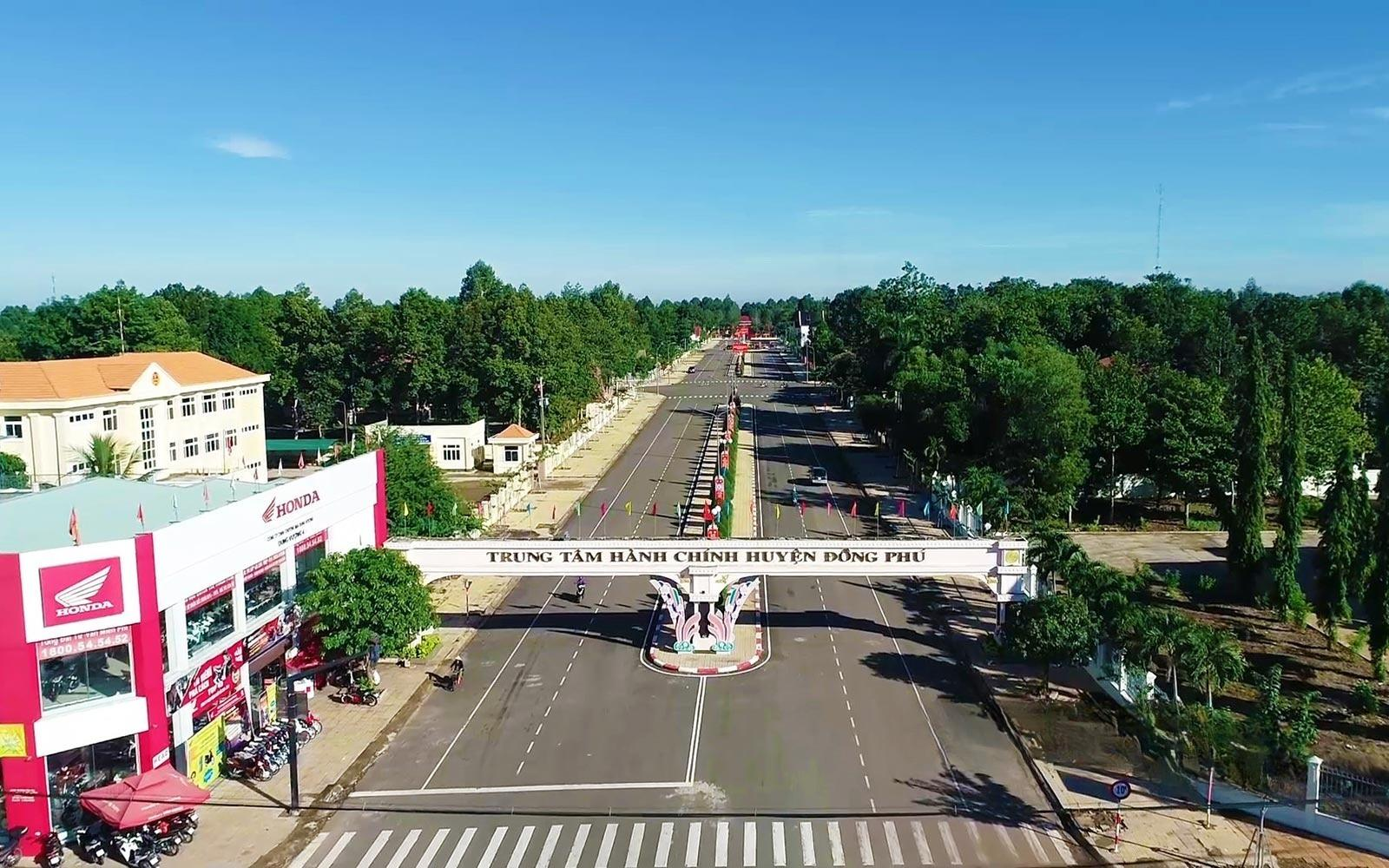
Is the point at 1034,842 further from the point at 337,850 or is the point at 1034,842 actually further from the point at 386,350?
the point at 386,350

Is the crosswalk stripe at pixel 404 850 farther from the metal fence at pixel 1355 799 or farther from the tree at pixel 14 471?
the tree at pixel 14 471

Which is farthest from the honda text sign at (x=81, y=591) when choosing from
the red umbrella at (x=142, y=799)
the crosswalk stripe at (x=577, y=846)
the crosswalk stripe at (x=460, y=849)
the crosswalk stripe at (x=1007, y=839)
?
the crosswalk stripe at (x=1007, y=839)

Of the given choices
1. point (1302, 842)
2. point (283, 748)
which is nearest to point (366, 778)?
point (283, 748)

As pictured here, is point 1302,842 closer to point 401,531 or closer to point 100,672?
point 100,672

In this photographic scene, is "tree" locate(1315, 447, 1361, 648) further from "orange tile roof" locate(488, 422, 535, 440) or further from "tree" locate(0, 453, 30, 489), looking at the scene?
"tree" locate(0, 453, 30, 489)

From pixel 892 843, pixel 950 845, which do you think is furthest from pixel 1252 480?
pixel 892 843

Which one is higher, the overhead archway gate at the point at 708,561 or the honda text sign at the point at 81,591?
the honda text sign at the point at 81,591
